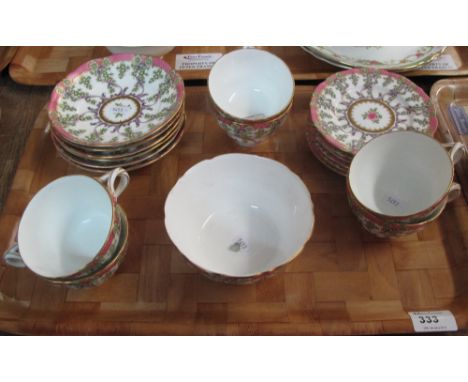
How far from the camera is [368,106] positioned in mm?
1019

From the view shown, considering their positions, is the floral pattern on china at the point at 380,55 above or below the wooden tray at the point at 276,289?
above

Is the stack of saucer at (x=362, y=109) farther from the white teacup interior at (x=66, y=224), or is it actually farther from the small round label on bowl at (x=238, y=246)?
the white teacup interior at (x=66, y=224)

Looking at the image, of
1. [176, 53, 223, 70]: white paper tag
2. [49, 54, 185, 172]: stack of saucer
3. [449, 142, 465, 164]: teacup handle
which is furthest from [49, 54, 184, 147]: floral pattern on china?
[449, 142, 465, 164]: teacup handle

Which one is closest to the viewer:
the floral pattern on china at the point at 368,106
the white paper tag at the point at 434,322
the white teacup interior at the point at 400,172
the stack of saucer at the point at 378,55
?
the white paper tag at the point at 434,322

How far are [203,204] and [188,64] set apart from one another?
45cm

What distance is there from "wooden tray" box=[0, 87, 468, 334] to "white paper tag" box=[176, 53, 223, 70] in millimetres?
392

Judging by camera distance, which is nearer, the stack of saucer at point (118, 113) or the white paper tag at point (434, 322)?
the white paper tag at point (434, 322)

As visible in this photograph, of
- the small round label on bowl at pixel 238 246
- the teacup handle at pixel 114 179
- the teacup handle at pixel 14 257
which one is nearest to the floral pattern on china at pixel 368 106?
the small round label on bowl at pixel 238 246

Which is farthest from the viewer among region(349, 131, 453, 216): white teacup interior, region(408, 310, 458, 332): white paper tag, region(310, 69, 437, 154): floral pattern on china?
region(310, 69, 437, 154): floral pattern on china

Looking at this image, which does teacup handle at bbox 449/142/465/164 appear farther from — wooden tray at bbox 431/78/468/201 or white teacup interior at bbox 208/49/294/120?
white teacup interior at bbox 208/49/294/120

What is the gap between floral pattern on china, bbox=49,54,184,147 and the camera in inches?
38.0

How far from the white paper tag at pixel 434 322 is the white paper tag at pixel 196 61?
30.3 inches

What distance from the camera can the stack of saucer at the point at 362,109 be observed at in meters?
0.94

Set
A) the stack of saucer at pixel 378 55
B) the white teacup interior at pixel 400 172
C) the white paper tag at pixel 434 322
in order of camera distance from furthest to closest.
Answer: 1. the stack of saucer at pixel 378 55
2. the white teacup interior at pixel 400 172
3. the white paper tag at pixel 434 322
